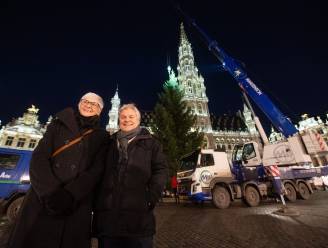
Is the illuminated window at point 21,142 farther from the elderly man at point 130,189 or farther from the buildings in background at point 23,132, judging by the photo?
the elderly man at point 130,189

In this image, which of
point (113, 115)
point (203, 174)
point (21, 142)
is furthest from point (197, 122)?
point (203, 174)

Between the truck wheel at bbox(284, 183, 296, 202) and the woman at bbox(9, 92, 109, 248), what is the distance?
13.1 metres

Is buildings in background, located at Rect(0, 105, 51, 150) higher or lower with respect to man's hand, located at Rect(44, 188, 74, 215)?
higher

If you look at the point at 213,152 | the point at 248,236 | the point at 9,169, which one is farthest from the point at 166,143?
the point at 248,236

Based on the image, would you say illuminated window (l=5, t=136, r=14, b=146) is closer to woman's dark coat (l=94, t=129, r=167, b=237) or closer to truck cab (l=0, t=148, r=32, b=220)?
truck cab (l=0, t=148, r=32, b=220)

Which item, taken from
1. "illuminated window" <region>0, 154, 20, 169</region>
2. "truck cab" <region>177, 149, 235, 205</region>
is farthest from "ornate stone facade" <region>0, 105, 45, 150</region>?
"truck cab" <region>177, 149, 235, 205</region>

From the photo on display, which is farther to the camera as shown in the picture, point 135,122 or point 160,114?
point 160,114

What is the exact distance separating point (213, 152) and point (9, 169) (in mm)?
10066

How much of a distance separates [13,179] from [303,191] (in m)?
16.6

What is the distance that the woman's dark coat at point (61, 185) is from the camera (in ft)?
5.85

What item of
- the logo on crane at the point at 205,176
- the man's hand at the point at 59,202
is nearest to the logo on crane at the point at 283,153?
the logo on crane at the point at 205,176

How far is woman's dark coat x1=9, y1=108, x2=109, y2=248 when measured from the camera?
1783mm

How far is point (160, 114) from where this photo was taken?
21.0 metres

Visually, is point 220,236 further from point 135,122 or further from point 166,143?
point 166,143
